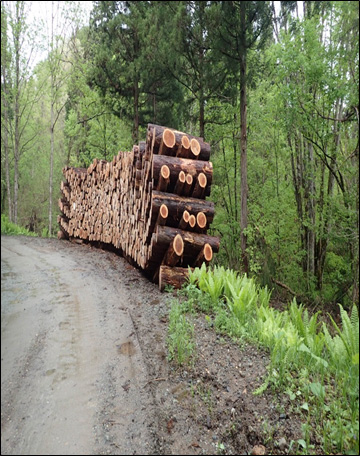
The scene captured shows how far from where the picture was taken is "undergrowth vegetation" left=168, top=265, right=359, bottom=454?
1812 mm

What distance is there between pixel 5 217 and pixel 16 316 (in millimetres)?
419

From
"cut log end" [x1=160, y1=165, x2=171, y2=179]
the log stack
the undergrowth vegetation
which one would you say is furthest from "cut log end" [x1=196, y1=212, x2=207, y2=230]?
the undergrowth vegetation

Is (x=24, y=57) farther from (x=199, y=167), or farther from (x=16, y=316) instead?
(x=199, y=167)

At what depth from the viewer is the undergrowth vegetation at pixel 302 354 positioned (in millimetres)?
1812

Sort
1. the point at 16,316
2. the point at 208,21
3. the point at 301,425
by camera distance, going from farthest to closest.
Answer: the point at 208,21 < the point at 301,425 < the point at 16,316

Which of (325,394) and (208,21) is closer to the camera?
(325,394)

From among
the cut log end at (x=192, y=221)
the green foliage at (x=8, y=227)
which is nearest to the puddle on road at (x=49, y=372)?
the green foliage at (x=8, y=227)

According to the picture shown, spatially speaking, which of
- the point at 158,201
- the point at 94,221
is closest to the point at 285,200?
the point at 94,221

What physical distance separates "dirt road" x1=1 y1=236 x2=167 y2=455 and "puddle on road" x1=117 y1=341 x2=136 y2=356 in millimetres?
86

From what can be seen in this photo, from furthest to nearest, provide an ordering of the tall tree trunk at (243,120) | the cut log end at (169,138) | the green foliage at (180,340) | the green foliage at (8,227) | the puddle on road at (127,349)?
the cut log end at (169,138)
the tall tree trunk at (243,120)
the green foliage at (180,340)
the puddle on road at (127,349)
the green foliage at (8,227)

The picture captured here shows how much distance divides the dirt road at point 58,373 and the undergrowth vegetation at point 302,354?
0.84 meters

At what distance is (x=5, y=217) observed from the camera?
126cm

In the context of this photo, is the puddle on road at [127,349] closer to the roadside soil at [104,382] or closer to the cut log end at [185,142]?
the roadside soil at [104,382]

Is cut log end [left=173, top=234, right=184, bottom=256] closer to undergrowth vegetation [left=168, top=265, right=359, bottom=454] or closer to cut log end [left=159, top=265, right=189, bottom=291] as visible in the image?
cut log end [left=159, top=265, right=189, bottom=291]
